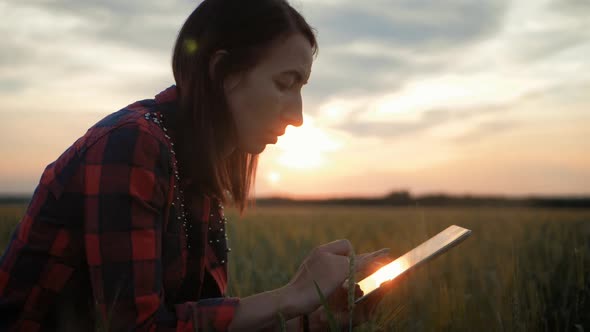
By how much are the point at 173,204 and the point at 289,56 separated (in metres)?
0.46

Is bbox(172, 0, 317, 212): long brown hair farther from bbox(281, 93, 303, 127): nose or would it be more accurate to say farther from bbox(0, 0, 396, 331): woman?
bbox(281, 93, 303, 127): nose

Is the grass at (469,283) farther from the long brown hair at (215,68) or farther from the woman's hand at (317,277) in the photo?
the long brown hair at (215,68)

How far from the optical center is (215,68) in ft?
4.25

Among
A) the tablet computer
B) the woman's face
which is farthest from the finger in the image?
the woman's face

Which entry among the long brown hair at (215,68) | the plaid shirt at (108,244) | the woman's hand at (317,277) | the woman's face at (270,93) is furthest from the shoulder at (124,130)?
the woman's hand at (317,277)

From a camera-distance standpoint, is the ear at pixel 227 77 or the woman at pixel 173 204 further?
the ear at pixel 227 77

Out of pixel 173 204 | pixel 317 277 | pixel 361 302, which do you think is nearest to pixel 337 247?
pixel 317 277

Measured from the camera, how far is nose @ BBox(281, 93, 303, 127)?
1359mm

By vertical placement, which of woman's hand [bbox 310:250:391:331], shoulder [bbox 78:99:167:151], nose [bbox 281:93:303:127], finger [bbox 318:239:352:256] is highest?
nose [bbox 281:93:303:127]

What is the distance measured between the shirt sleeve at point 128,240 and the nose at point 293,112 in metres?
0.39

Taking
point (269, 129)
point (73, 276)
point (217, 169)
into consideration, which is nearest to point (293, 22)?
point (269, 129)

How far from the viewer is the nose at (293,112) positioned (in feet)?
4.46

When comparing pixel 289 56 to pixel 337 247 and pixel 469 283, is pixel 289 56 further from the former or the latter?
pixel 469 283

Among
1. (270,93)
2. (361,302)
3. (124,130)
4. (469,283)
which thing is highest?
(270,93)
